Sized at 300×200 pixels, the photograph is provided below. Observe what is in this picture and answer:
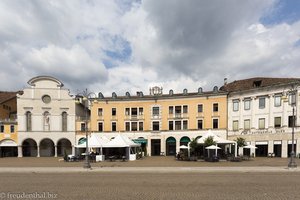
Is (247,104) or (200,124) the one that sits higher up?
(247,104)

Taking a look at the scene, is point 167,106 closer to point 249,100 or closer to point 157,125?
point 157,125

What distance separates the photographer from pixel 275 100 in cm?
3634

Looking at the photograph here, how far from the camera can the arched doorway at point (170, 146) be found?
44500mm

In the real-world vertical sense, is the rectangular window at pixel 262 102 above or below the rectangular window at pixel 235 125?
above

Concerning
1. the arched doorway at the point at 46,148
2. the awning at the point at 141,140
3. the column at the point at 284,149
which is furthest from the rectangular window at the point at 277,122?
the arched doorway at the point at 46,148

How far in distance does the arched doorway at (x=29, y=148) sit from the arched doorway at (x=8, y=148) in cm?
182

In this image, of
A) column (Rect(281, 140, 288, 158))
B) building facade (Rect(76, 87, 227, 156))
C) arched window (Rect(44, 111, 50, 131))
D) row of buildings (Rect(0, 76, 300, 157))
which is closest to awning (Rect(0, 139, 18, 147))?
row of buildings (Rect(0, 76, 300, 157))

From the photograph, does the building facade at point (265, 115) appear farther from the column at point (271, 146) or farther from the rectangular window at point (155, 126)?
the rectangular window at point (155, 126)

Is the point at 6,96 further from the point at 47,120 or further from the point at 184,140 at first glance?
the point at 184,140

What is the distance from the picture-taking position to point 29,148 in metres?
46.9

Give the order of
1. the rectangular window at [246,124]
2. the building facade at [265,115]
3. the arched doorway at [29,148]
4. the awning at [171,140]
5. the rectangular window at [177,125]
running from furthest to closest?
the arched doorway at [29,148], the awning at [171,140], the rectangular window at [177,125], the rectangular window at [246,124], the building facade at [265,115]

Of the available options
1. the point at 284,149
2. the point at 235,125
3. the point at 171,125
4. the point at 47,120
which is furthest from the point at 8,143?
the point at 284,149

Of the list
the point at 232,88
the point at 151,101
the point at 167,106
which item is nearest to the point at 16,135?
the point at 151,101

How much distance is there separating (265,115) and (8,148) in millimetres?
48858
